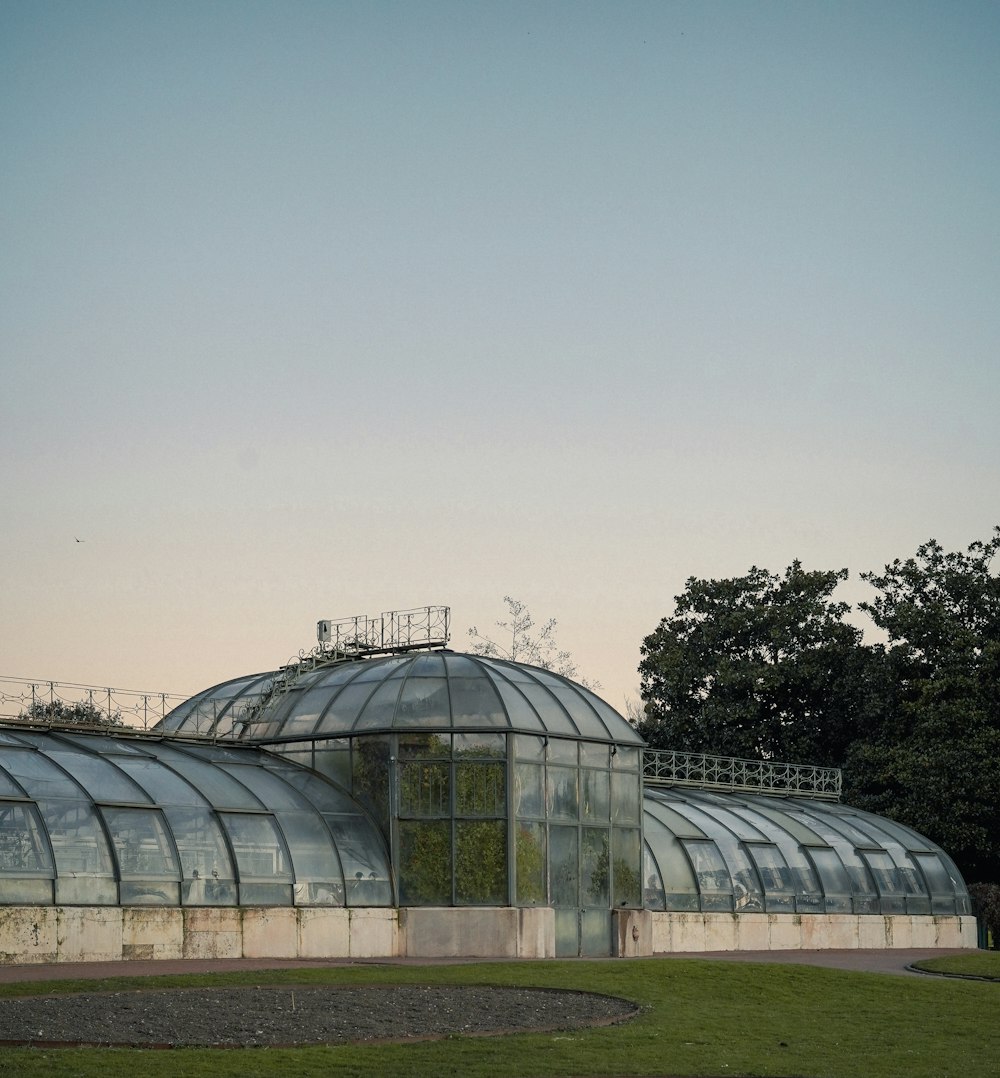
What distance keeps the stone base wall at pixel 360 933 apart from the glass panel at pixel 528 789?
281cm

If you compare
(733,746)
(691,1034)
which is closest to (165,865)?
(691,1034)

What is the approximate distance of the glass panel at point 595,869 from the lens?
152 feet

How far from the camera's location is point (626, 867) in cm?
4769

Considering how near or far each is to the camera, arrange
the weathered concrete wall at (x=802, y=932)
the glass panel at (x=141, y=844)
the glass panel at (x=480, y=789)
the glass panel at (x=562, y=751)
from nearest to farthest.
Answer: the glass panel at (x=141, y=844), the glass panel at (x=480, y=789), the glass panel at (x=562, y=751), the weathered concrete wall at (x=802, y=932)

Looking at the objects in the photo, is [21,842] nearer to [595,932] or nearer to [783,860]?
[595,932]

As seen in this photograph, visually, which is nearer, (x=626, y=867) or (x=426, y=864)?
(x=426, y=864)

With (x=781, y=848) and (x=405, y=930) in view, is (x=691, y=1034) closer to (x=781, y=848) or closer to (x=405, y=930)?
(x=405, y=930)

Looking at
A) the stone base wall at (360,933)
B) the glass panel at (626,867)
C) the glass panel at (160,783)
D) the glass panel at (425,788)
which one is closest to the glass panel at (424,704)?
the glass panel at (425,788)

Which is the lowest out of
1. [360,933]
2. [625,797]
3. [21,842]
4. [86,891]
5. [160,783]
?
[360,933]

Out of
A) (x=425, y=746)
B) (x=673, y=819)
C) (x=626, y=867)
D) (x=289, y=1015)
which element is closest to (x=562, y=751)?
(x=425, y=746)

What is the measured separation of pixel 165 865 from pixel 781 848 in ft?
81.9

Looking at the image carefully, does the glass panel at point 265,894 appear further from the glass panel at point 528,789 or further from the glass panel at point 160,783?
the glass panel at point 528,789

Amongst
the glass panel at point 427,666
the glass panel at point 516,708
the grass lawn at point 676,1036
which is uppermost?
the glass panel at point 427,666

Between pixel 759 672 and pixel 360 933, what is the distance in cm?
4046
